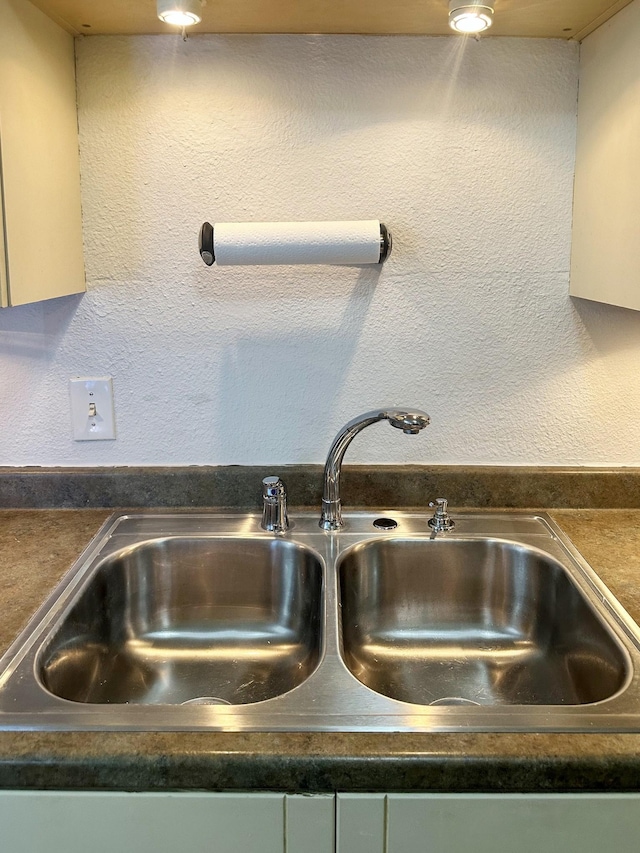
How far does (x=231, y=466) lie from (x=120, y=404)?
0.23m

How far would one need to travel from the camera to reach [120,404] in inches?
52.7

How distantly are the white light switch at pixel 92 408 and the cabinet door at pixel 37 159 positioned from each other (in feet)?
0.57

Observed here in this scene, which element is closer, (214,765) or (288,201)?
(214,765)

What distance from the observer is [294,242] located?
115 cm

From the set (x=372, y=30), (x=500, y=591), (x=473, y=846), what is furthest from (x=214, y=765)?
(x=372, y=30)

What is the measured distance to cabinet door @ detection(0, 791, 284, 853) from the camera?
2.52ft

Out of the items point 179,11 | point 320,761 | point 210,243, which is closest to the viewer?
point 320,761

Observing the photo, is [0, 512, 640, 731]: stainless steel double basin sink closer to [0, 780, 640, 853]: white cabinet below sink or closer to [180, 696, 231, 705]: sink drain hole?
[180, 696, 231, 705]: sink drain hole

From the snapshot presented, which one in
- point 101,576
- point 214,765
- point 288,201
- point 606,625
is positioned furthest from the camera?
point 288,201

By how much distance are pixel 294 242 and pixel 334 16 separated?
0.34 meters

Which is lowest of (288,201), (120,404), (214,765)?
(214,765)

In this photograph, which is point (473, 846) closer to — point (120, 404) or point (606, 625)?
point (606, 625)

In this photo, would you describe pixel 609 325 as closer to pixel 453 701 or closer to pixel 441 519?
pixel 441 519

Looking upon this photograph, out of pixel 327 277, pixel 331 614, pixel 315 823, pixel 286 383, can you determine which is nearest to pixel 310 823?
pixel 315 823
